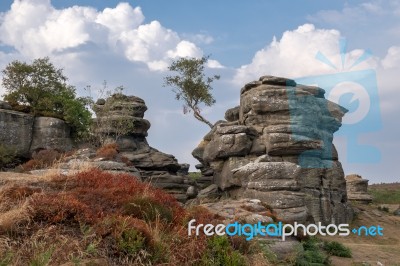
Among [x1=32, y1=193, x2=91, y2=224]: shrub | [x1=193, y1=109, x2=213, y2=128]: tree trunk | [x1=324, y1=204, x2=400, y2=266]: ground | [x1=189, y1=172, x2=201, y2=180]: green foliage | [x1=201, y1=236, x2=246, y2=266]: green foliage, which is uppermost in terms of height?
[x1=193, y1=109, x2=213, y2=128]: tree trunk

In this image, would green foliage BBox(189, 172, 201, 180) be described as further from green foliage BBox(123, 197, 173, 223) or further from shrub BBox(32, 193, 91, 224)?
shrub BBox(32, 193, 91, 224)

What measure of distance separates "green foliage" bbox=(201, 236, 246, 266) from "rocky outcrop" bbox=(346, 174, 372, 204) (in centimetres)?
4157

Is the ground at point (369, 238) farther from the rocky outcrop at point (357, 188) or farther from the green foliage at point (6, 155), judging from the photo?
the green foliage at point (6, 155)

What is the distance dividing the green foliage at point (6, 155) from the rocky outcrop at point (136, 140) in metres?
8.25

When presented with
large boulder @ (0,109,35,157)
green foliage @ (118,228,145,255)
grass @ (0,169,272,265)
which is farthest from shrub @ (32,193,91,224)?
large boulder @ (0,109,35,157)

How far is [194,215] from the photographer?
14594mm

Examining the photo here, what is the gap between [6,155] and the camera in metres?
36.7

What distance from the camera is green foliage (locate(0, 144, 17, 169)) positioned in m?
35.8

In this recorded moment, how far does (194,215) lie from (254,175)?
1562 cm

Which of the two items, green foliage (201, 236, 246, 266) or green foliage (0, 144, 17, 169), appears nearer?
green foliage (201, 236, 246, 266)

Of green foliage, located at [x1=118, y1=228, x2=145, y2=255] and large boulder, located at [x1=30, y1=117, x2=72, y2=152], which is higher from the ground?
large boulder, located at [x1=30, y1=117, x2=72, y2=152]

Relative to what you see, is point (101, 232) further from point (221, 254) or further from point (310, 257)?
point (310, 257)

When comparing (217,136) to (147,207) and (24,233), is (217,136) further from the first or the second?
(24,233)

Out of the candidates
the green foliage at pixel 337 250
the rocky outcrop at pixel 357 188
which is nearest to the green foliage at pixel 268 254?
the green foliage at pixel 337 250
